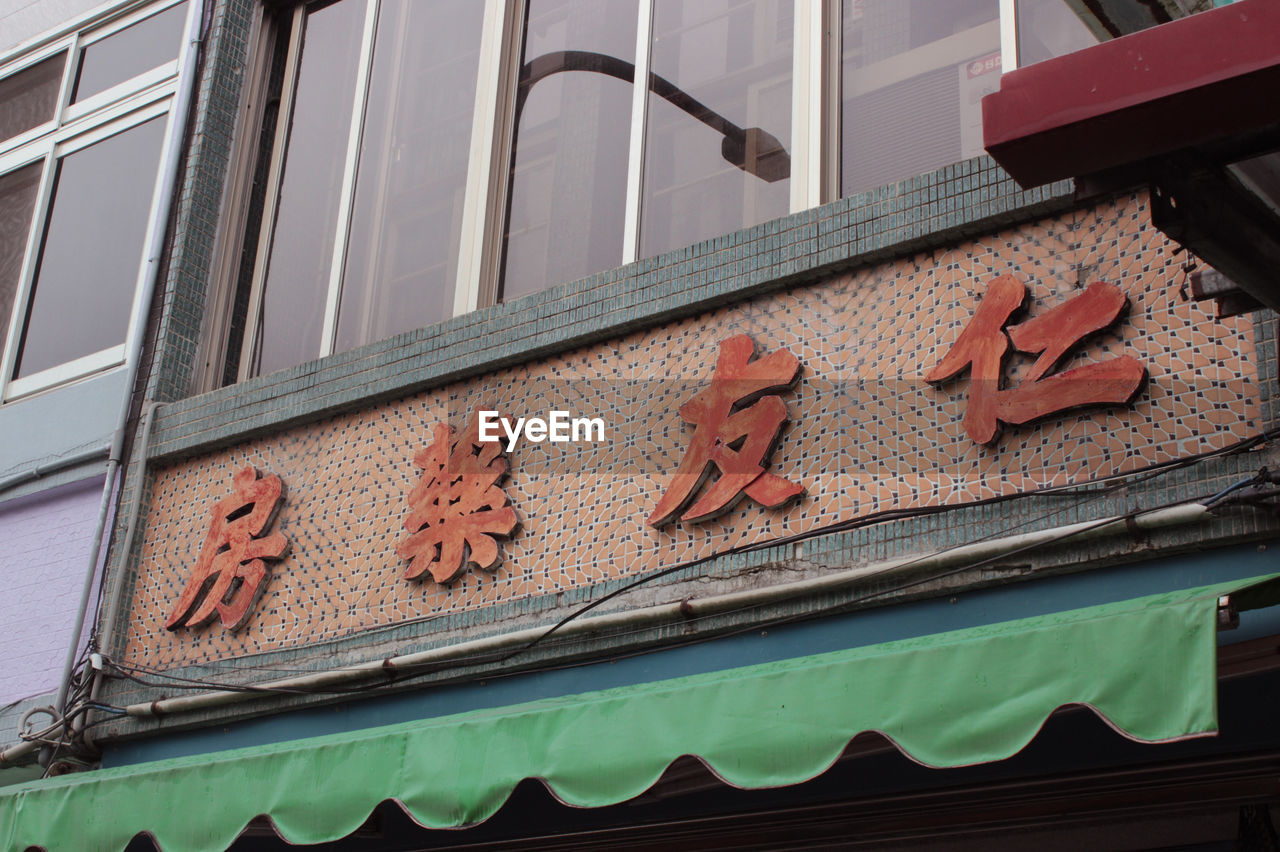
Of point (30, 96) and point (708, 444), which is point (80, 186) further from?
point (708, 444)

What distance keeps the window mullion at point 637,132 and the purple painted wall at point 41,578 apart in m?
3.30

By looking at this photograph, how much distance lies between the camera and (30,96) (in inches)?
379

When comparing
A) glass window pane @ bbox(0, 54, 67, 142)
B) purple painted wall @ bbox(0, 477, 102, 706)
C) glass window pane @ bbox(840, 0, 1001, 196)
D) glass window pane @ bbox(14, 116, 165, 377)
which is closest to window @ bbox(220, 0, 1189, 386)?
glass window pane @ bbox(840, 0, 1001, 196)

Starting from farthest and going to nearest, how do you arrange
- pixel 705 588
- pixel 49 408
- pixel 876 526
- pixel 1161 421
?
pixel 49 408
pixel 705 588
pixel 876 526
pixel 1161 421

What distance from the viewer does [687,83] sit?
6.61m

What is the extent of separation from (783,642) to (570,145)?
9.34ft

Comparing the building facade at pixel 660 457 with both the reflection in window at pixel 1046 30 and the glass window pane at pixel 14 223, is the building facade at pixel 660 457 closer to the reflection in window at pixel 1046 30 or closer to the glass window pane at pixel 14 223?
the reflection in window at pixel 1046 30

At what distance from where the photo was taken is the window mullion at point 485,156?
22.7 ft

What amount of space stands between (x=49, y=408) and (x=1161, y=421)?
240 inches

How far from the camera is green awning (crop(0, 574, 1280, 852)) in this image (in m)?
3.86

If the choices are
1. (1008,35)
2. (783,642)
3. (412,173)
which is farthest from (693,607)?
(412,173)

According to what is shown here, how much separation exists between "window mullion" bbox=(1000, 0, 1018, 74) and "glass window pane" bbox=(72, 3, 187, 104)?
5183 millimetres

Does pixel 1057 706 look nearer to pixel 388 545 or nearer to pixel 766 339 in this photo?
pixel 766 339

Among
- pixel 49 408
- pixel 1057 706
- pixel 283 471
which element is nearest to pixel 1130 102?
pixel 1057 706
